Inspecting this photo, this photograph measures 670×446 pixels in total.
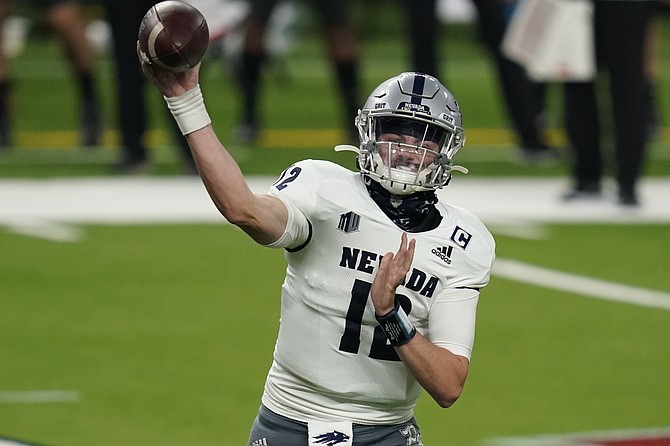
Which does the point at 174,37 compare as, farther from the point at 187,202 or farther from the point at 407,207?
the point at 187,202

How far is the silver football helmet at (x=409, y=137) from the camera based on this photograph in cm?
375

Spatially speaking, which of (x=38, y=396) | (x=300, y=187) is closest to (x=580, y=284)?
(x=38, y=396)

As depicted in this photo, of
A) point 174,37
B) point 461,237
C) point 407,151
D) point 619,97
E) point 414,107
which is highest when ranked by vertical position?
point 174,37

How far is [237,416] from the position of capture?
222 inches

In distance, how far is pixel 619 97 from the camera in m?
9.37

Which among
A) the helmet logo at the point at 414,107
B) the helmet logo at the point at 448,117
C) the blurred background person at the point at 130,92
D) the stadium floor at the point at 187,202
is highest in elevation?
the helmet logo at the point at 414,107

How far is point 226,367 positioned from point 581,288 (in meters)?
2.36

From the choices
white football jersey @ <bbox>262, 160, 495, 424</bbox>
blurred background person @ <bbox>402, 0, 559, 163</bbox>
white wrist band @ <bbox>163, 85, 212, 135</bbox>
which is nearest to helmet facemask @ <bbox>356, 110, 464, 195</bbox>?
white football jersey @ <bbox>262, 160, 495, 424</bbox>

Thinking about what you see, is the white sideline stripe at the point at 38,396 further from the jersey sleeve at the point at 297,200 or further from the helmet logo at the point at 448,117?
the helmet logo at the point at 448,117

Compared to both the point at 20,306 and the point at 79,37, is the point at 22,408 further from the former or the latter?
the point at 79,37

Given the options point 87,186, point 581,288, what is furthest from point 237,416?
point 87,186

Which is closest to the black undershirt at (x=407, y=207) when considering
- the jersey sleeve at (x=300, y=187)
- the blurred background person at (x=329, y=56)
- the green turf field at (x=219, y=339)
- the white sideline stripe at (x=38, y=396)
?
the jersey sleeve at (x=300, y=187)

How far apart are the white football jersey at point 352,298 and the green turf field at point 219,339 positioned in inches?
62.8

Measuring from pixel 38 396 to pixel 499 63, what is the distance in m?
6.73
